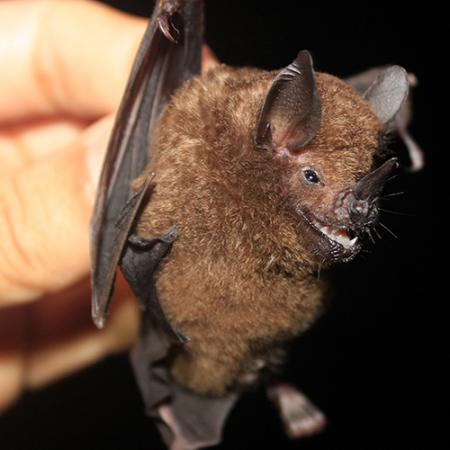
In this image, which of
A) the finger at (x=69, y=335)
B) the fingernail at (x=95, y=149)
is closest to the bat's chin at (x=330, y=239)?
the fingernail at (x=95, y=149)

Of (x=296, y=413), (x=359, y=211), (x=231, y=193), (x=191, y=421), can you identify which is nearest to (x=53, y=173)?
(x=231, y=193)

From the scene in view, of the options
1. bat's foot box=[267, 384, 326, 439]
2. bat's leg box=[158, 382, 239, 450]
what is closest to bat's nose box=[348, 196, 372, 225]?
bat's leg box=[158, 382, 239, 450]

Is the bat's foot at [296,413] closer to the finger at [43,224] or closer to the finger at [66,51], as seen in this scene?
the finger at [43,224]

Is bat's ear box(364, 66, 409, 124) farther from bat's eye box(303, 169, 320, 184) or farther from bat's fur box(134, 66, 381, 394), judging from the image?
Answer: bat's eye box(303, 169, 320, 184)

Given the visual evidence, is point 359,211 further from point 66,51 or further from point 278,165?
point 66,51

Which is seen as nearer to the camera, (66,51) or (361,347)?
(66,51)
